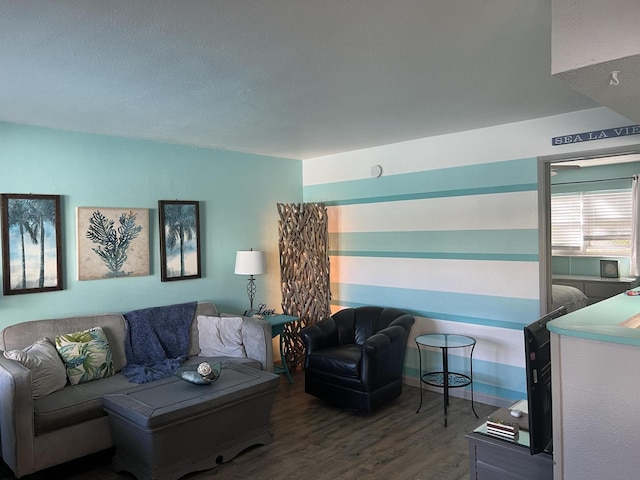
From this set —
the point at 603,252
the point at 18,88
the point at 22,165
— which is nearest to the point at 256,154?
the point at 22,165

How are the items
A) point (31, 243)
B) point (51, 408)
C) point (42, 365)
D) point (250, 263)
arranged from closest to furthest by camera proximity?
point (51, 408)
point (42, 365)
point (31, 243)
point (250, 263)

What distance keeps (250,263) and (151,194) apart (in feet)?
3.91

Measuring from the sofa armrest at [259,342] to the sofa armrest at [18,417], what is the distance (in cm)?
177

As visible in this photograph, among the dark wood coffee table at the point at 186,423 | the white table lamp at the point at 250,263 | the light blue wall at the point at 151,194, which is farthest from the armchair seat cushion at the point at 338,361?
the light blue wall at the point at 151,194

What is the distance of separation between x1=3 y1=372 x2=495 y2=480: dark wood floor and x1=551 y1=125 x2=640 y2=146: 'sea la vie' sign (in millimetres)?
2387

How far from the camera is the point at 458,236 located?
4496mm

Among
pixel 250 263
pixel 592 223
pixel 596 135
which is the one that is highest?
pixel 596 135

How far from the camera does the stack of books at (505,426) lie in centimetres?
197

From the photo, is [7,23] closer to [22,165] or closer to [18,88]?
[18,88]

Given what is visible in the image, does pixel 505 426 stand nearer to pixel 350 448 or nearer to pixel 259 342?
pixel 350 448

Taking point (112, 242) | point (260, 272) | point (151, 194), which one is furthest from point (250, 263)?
point (112, 242)

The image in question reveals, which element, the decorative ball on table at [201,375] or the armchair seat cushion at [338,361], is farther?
the armchair seat cushion at [338,361]

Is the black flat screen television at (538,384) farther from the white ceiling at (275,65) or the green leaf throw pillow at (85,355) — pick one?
the green leaf throw pillow at (85,355)

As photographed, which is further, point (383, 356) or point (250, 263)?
point (250, 263)
